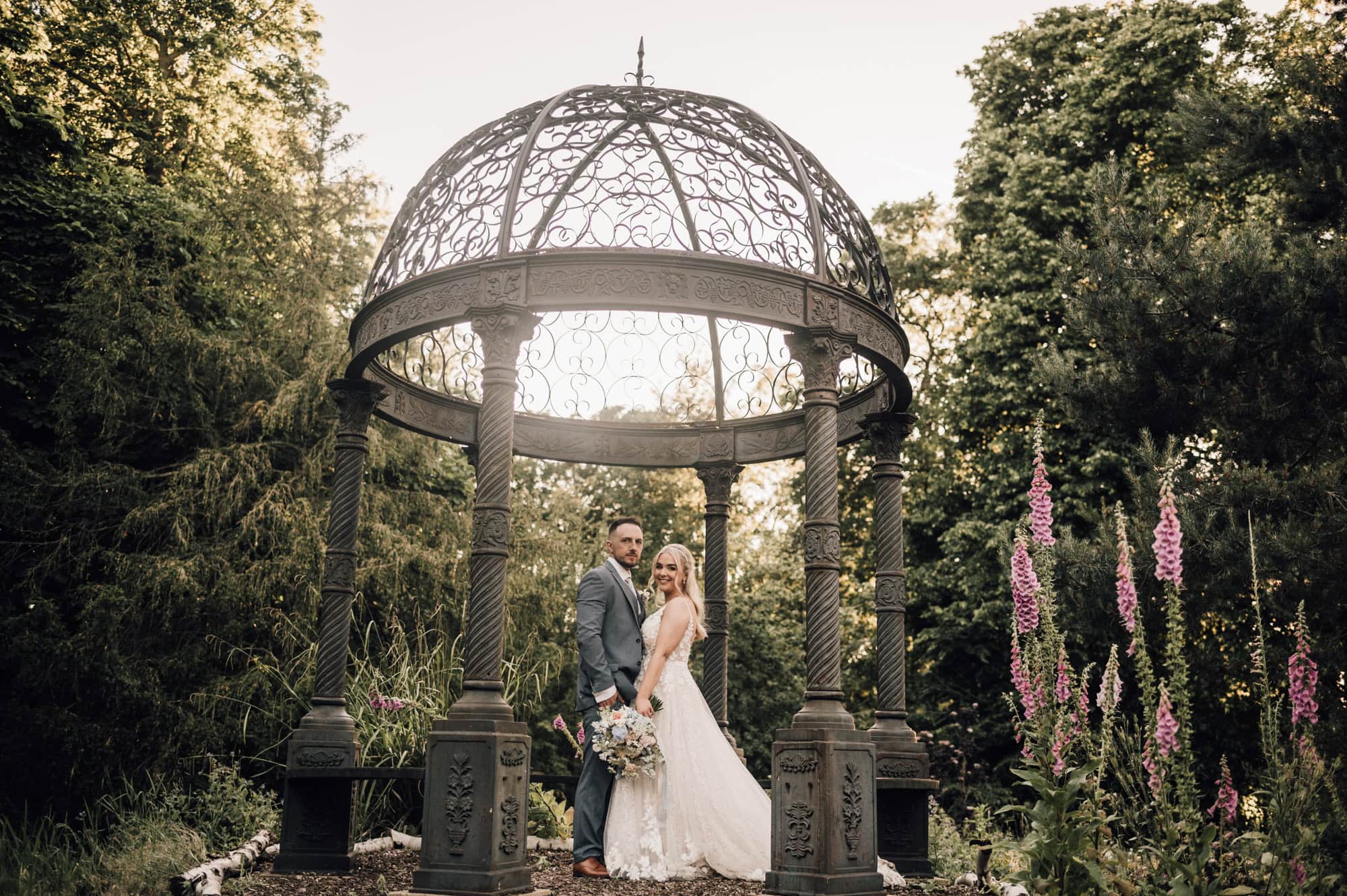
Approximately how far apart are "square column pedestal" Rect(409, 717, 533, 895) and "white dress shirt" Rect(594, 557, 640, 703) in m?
0.77

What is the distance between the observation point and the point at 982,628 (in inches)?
645

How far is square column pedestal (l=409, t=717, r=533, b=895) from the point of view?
19.2ft

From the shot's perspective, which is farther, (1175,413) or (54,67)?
(54,67)

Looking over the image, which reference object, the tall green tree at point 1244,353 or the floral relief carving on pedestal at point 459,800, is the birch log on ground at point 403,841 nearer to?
the floral relief carving on pedestal at point 459,800

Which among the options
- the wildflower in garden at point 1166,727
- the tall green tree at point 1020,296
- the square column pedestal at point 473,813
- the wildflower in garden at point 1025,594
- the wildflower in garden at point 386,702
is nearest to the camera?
the wildflower in garden at point 1166,727

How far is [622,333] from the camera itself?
30.6 ft

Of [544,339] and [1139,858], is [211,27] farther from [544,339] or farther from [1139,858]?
[1139,858]

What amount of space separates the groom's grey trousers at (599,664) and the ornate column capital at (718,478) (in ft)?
10.8

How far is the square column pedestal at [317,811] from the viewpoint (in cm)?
723

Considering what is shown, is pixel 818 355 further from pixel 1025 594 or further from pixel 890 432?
pixel 1025 594

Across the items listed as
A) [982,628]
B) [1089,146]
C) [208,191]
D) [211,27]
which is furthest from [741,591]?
[211,27]

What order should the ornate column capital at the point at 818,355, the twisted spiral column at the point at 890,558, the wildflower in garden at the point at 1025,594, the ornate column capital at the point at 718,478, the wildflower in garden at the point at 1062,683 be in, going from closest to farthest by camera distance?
the wildflower in garden at the point at 1062,683 → the wildflower in garden at the point at 1025,594 → the ornate column capital at the point at 818,355 → the twisted spiral column at the point at 890,558 → the ornate column capital at the point at 718,478

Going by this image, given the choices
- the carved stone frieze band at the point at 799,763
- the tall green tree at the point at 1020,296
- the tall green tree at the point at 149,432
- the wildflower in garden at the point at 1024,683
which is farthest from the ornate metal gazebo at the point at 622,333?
the tall green tree at the point at 1020,296

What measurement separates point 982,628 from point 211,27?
1741cm
